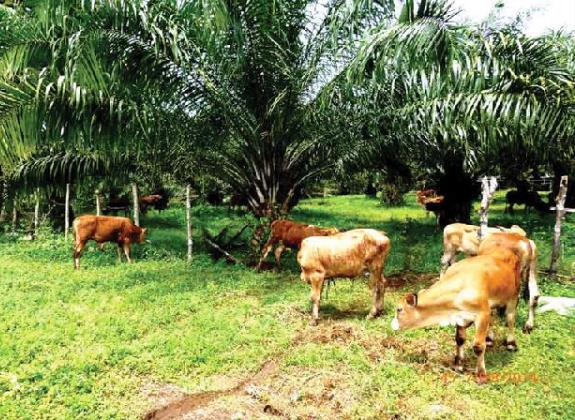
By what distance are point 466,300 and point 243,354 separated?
2.33 meters

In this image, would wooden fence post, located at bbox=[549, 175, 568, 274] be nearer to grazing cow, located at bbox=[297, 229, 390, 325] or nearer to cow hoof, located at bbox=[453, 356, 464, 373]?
grazing cow, located at bbox=[297, 229, 390, 325]

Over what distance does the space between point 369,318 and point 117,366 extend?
9.80 feet

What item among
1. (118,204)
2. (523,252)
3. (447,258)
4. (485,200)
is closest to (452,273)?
(523,252)

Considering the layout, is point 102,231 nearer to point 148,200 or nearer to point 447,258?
point 447,258

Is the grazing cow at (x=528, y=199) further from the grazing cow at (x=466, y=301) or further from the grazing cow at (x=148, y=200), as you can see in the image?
the grazing cow at (x=466, y=301)

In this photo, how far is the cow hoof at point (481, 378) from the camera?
177 inches

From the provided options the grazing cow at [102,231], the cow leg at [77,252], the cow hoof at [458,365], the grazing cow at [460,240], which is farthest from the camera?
the grazing cow at [102,231]

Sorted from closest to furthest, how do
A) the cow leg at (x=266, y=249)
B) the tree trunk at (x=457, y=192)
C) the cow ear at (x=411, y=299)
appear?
the cow ear at (x=411, y=299) → the cow leg at (x=266, y=249) → the tree trunk at (x=457, y=192)

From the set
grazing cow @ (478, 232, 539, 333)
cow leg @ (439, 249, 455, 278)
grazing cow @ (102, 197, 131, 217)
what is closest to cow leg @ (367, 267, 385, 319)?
grazing cow @ (478, 232, 539, 333)

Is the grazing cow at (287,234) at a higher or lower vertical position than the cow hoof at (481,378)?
higher

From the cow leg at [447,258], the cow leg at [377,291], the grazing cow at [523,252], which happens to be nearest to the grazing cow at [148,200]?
the cow leg at [447,258]

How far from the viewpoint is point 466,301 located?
175 inches

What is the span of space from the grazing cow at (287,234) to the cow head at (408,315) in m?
4.01

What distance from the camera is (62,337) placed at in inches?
230
